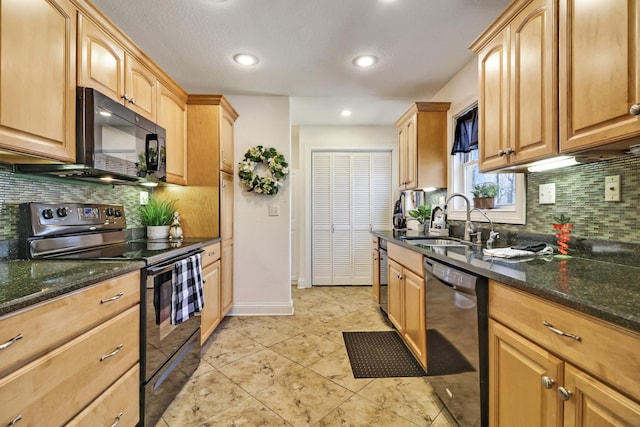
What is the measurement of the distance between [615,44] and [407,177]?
218 centimetres

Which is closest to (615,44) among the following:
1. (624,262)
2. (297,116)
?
(624,262)

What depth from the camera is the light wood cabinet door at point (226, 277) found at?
271 cm

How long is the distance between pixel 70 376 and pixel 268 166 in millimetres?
2407

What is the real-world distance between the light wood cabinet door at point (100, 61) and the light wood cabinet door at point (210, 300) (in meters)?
1.34

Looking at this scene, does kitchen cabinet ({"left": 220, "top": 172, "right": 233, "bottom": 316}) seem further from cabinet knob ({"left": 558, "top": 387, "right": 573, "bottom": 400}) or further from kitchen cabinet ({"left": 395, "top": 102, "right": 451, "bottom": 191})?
cabinet knob ({"left": 558, "top": 387, "right": 573, "bottom": 400})

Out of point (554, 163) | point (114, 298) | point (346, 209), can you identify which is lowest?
point (114, 298)

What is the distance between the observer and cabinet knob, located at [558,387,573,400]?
80 cm

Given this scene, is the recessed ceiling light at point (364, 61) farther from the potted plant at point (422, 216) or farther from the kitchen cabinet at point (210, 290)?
the kitchen cabinet at point (210, 290)

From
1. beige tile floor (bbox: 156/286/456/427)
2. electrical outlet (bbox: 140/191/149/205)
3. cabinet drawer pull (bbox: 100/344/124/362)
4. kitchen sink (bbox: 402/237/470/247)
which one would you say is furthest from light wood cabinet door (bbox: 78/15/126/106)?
kitchen sink (bbox: 402/237/470/247)

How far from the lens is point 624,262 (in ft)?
4.05

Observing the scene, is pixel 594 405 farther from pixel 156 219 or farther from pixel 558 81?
pixel 156 219

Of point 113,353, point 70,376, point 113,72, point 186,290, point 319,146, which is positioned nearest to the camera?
point 70,376

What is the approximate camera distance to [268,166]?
3107mm

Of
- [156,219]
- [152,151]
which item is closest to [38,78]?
[152,151]
